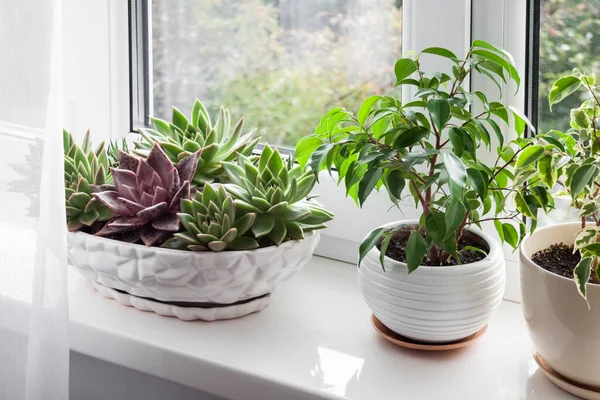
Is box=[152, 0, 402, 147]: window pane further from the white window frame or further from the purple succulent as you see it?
the purple succulent

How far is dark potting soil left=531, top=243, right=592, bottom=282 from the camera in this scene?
794mm

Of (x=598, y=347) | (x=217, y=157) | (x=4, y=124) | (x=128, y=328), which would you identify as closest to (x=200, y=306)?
(x=128, y=328)

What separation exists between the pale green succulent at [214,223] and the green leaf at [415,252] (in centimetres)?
20

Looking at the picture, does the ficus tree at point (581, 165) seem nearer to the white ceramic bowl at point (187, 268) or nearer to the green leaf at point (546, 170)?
the green leaf at point (546, 170)

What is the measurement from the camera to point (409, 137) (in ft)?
2.49

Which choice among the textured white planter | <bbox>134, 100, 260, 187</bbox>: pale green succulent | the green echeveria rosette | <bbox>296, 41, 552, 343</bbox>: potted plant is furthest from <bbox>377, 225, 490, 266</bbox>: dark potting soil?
the green echeveria rosette

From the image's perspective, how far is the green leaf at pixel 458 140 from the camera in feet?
2.39

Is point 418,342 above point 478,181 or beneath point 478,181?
beneath

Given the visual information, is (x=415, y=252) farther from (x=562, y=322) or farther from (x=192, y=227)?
(x=192, y=227)

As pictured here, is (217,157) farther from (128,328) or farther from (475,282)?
(475,282)

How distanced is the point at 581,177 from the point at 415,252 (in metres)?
0.18

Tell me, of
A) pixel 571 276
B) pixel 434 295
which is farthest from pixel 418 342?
pixel 571 276

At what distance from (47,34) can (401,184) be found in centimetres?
39

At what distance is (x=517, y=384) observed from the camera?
832 millimetres
